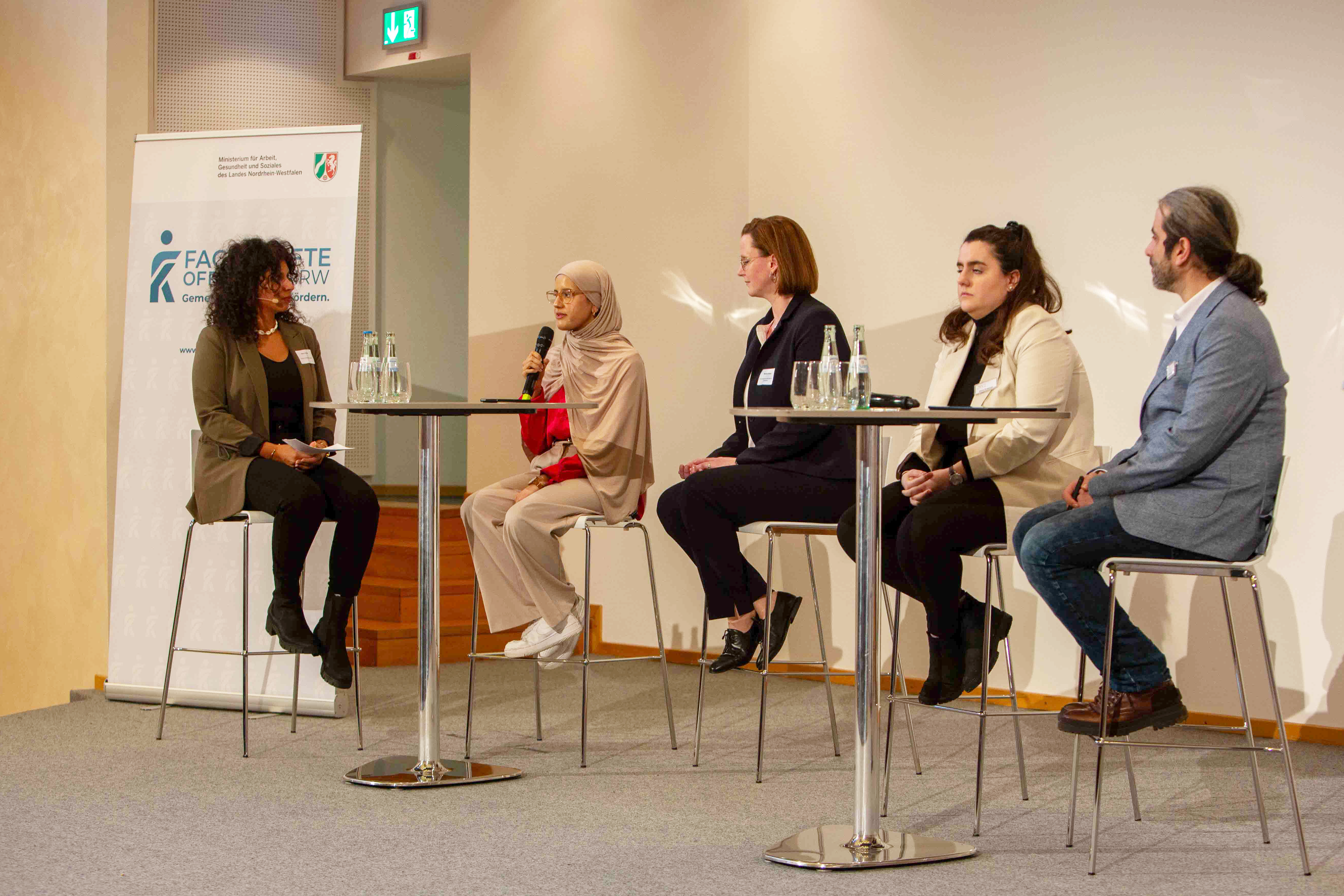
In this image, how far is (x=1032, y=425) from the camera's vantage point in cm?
308

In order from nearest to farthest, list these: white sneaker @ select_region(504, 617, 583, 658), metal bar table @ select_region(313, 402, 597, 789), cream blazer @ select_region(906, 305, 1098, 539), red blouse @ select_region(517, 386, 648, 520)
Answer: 1. cream blazer @ select_region(906, 305, 1098, 539)
2. metal bar table @ select_region(313, 402, 597, 789)
3. white sneaker @ select_region(504, 617, 583, 658)
4. red blouse @ select_region(517, 386, 648, 520)

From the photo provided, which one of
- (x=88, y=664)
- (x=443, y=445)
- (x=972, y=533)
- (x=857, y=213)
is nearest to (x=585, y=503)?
(x=972, y=533)

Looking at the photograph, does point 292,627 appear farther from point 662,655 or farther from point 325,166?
point 325,166

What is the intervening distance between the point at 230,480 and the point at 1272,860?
3000mm

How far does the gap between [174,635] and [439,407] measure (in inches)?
58.6

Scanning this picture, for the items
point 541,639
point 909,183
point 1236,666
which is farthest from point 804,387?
point 909,183

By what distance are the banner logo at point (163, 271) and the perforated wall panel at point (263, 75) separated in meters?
1.77

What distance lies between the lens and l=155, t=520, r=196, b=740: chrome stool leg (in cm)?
389

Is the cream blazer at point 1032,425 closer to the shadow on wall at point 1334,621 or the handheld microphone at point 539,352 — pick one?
the shadow on wall at point 1334,621

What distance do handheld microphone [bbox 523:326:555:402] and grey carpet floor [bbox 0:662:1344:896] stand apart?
1071 mm

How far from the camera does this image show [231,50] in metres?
6.34

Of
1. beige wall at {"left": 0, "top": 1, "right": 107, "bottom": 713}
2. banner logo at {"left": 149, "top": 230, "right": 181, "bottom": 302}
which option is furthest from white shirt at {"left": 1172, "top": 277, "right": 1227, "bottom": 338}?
beige wall at {"left": 0, "top": 1, "right": 107, "bottom": 713}

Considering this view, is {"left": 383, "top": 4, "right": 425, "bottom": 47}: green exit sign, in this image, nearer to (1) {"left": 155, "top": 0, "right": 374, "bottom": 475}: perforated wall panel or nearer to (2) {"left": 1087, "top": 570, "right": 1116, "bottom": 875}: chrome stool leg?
(1) {"left": 155, "top": 0, "right": 374, "bottom": 475}: perforated wall panel

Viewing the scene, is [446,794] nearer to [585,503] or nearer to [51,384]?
[585,503]
